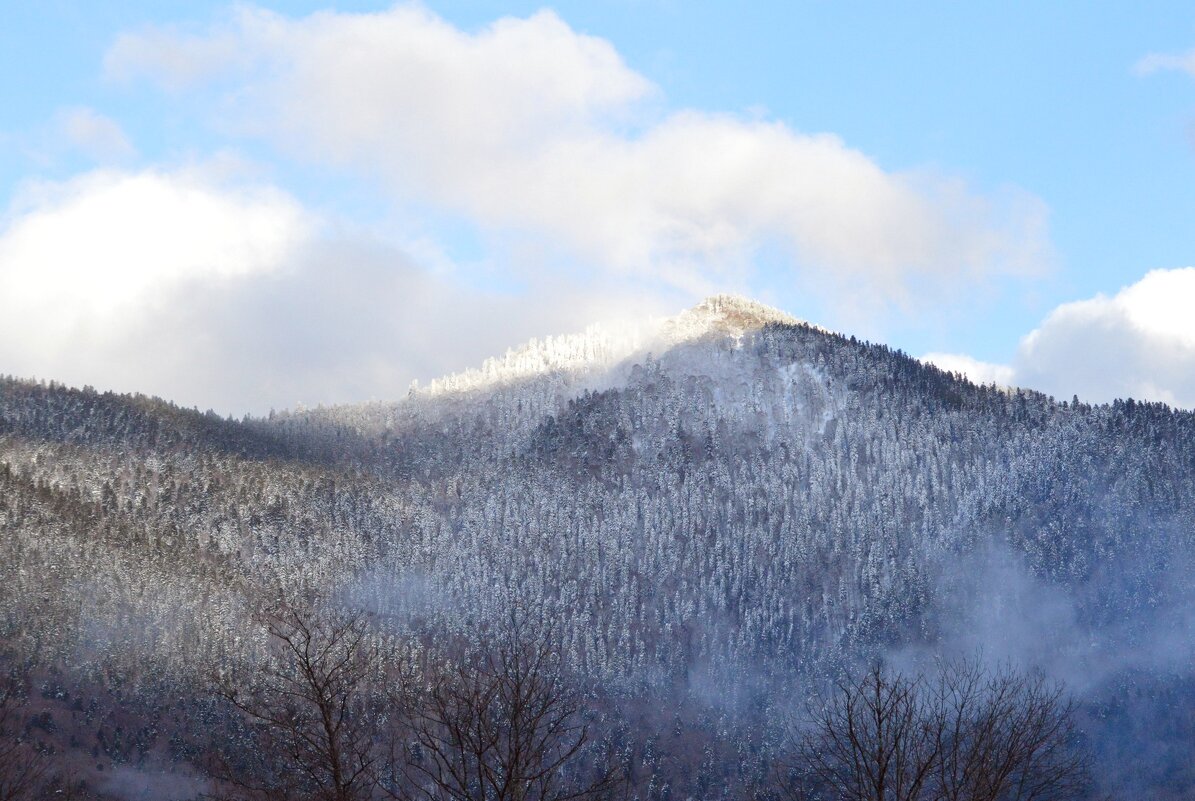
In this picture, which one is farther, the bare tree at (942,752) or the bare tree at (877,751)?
the bare tree at (942,752)

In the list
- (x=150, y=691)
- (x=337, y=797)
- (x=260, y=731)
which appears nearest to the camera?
(x=337, y=797)

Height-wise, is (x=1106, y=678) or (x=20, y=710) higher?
(x=1106, y=678)

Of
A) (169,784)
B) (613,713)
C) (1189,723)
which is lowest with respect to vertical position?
(169,784)

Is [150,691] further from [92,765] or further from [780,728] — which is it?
[780,728]

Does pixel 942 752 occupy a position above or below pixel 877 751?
above

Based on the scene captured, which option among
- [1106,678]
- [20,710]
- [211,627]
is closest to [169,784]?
[20,710]

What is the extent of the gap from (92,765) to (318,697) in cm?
14899

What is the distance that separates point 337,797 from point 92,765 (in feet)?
488

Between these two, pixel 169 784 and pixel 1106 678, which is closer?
pixel 169 784

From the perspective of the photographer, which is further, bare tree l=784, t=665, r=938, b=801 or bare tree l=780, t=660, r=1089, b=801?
bare tree l=780, t=660, r=1089, b=801

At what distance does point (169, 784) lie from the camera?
158 m

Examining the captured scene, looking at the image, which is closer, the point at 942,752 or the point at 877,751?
the point at 942,752

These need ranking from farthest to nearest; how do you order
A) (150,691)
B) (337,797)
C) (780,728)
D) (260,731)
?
(780,728) → (150,691) → (260,731) → (337,797)

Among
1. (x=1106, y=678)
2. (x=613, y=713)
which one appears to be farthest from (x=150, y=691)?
→ (x=1106, y=678)
